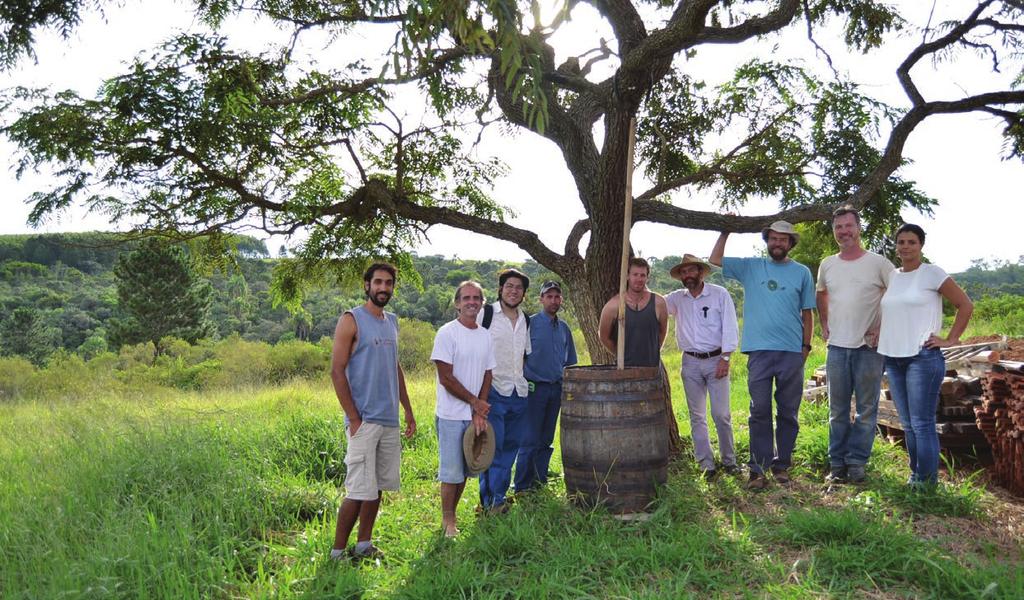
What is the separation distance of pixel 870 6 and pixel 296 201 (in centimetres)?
653

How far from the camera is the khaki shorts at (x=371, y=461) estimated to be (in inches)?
165

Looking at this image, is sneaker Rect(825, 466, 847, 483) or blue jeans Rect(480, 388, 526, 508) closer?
blue jeans Rect(480, 388, 526, 508)

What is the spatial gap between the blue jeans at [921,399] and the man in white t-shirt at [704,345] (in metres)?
1.25

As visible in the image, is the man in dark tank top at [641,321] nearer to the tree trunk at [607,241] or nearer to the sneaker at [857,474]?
the tree trunk at [607,241]

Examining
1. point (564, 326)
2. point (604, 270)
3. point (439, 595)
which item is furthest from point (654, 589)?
point (604, 270)

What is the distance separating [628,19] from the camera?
6523mm

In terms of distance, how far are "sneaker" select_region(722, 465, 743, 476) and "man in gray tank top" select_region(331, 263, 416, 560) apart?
3.05 meters

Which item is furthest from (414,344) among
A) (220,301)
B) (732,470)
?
(220,301)

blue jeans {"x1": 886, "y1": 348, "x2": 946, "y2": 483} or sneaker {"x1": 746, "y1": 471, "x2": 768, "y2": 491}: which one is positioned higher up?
blue jeans {"x1": 886, "y1": 348, "x2": 946, "y2": 483}

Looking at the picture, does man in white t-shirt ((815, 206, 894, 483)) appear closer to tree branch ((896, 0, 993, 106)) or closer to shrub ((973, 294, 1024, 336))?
tree branch ((896, 0, 993, 106))

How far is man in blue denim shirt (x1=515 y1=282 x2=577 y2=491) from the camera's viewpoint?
547 centimetres

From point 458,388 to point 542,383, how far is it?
109 centimetres

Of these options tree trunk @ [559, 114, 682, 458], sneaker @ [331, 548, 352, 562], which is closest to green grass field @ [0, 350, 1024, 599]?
sneaker @ [331, 548, 352, 562]

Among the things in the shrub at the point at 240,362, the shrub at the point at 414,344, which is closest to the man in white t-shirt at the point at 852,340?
the shrub at the point at 414,344
